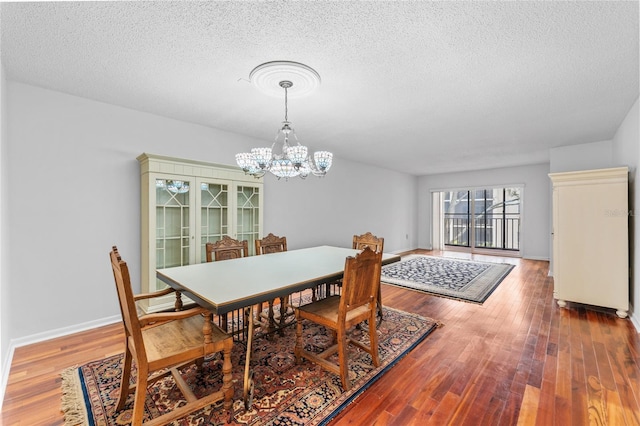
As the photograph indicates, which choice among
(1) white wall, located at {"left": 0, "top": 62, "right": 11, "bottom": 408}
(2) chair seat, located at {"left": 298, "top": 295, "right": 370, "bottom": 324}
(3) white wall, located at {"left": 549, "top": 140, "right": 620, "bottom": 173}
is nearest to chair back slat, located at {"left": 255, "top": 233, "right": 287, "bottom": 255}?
(2) chair seat, located at {"left": 298, "top": 295, "right": 370, "bottom": 324}

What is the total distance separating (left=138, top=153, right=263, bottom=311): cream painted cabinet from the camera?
2.98 m

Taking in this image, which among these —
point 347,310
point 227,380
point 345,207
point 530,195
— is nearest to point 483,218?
point 530,195

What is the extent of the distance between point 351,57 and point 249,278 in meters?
1.85

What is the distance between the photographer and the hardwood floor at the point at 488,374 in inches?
63.8

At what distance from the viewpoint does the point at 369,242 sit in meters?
3.32

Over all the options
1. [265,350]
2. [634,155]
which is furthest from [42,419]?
[634,155]

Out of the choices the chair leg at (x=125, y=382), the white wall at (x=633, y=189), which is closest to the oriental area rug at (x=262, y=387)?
the chair leg at (x=125, y=382)

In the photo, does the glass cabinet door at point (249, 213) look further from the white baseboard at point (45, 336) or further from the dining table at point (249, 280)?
the white baseboard at point (45, 336)

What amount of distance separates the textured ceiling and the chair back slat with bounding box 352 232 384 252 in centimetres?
152

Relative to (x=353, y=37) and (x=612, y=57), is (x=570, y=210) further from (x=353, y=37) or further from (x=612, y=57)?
(x=353, y=37)

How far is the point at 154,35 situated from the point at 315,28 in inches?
42.7

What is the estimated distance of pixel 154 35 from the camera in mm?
1789

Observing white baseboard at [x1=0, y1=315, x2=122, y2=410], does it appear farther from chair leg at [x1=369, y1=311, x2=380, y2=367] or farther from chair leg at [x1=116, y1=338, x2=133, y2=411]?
chair leg at [x1=369, y1=311, x2=380, y2=367]

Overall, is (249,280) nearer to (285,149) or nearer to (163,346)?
(163,346)
